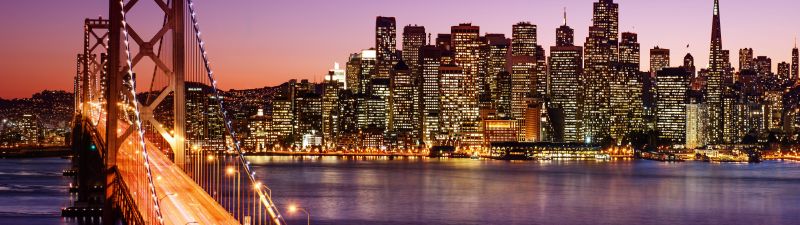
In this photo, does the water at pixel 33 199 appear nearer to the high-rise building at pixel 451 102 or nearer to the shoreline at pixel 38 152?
the shoreline at pixel 38 152

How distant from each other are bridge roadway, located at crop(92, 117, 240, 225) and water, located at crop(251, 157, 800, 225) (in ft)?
45.5

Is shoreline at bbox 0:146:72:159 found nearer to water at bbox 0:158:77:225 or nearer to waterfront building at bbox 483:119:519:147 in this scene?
water at bbox 0:158:77:225

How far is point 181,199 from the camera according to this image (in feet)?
73.5

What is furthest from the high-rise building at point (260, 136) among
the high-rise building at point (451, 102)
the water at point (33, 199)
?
the water at point (33, 199)

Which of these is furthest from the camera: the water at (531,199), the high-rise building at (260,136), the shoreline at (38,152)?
the high-rise building at (260,136)

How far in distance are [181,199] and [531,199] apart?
1608 inches

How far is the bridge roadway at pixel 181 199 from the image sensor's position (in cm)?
1971

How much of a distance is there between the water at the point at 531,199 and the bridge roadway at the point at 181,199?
13.9 metres

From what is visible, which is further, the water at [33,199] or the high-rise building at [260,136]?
the high-rise building at [260,136]

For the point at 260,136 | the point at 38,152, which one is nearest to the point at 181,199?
the point at 38,152

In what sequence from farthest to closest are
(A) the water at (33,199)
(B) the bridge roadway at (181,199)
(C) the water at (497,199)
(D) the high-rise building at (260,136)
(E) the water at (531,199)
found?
(D) the high-rise building at (260,136) → (E) the water at (531,199) → (C) the water at (497,199) → (A) the water at (33,199) → (B) the bridge roadway at (181,199)

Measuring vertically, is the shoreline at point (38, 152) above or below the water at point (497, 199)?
above

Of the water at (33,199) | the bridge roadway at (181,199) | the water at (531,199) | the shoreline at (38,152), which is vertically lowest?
the water at (531,199)

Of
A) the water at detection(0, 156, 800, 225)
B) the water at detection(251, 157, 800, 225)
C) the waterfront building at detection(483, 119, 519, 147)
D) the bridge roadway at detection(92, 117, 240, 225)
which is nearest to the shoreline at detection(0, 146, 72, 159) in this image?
the water at detection(0, 156, 800, 225)
